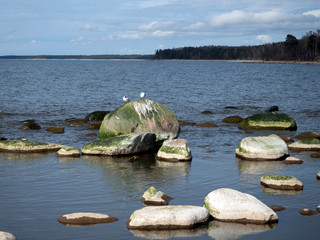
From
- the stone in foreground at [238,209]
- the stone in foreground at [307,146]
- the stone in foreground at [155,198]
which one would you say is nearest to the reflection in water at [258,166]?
the stone in foreground at [307,146]

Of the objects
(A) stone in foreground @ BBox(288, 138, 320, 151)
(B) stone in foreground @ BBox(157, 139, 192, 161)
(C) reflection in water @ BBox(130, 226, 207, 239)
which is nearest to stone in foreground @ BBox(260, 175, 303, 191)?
(C) reflection in water @ BBox(130, 226, 207, 239)

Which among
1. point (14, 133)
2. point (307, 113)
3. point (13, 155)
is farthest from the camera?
point (307, 113)

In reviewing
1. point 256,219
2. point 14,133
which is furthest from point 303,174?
point 14,133

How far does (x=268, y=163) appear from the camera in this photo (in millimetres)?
15836

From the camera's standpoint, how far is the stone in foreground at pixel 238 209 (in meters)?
10.1

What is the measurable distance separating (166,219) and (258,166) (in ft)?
21.6

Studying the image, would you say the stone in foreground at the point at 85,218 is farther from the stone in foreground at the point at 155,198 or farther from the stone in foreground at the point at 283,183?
the stone in foreground at the point at 283,183

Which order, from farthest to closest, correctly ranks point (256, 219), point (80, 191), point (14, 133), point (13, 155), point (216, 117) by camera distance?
point (216, 117) < point (14, 133) < point (13, 155) < point (80, 191) < point (256, 219)

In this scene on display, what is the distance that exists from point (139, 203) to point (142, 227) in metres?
1.70

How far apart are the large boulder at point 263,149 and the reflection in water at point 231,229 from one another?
6.52 m

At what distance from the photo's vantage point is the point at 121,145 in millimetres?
17094

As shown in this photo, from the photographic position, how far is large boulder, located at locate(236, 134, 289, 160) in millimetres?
16219

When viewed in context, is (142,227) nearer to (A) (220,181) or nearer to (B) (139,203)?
(B) (139,203)

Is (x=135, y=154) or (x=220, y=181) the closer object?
(x=220, y=181)
